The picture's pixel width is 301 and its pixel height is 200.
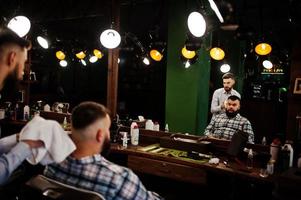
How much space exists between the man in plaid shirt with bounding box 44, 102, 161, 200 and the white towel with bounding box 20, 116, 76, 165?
0.22 meters

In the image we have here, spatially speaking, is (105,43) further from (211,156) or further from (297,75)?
(297,75)

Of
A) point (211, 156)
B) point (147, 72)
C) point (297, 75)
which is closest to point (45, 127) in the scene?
point (211, 156)

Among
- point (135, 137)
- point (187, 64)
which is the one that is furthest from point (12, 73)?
point (187, 64)

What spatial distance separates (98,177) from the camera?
78.3 inches

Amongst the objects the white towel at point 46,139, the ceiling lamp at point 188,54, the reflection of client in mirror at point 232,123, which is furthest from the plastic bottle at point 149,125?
the white towel at point 46,139

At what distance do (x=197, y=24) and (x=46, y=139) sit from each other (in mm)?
2713

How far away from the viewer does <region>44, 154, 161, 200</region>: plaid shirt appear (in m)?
1.98

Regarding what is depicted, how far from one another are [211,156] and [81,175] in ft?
6.94

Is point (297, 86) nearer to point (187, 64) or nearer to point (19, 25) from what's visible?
point (187, 64)

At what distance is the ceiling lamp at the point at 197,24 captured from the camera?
12.6ft

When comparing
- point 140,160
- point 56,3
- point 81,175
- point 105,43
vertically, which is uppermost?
point 56,3

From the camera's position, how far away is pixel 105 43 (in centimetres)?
475

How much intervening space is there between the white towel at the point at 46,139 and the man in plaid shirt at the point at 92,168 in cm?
22

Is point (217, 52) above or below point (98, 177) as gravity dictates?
above
